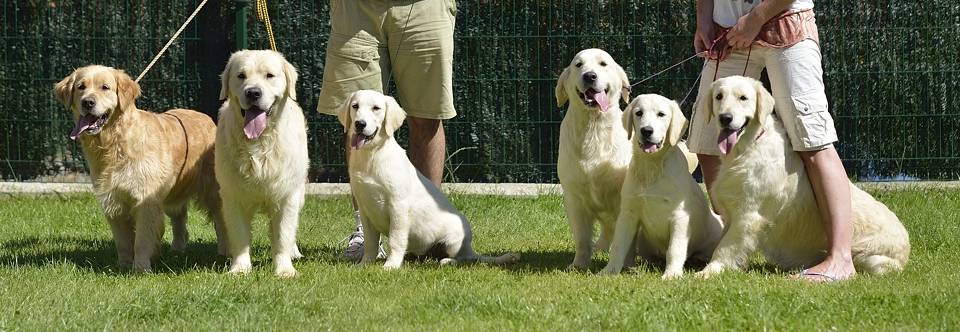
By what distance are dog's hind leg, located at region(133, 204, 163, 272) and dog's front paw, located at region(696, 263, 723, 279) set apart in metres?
2.84

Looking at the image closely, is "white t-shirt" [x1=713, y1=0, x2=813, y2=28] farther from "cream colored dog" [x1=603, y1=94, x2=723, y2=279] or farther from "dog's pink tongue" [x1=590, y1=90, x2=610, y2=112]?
"dog's pink tongue" [x1=590, y1=90, x2=610, y2=112]

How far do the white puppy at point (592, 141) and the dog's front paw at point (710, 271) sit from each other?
655 millimetres

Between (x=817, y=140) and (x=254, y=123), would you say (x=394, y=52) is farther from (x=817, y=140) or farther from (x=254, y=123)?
(x=817, y=140)

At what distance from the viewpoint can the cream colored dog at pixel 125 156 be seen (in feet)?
20.3

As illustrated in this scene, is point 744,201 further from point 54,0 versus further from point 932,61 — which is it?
point 54,0

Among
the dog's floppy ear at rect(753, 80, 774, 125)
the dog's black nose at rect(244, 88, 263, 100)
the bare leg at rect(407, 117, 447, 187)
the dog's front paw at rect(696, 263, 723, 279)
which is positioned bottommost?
the dog's front paw at rect(696, 263, 723, 279)

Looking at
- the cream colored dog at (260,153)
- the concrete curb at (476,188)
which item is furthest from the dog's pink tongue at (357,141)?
the concrete curb at (476,188)

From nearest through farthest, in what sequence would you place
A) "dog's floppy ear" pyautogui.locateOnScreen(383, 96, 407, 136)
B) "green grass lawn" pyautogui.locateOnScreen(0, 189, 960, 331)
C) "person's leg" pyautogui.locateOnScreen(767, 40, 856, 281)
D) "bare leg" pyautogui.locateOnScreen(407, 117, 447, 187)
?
"green grass lawn" pyautogui.locateOnScreen(0, 189, 960, 331), "person's leg" pyautogui.locateOnScreen(767, 40, 856, 281), "dog's floppy ear" pyautogui.locateOnScreen(383, 96, 407, 136), "bare leg" pyautogui.locateOnScreen(407, 117, 447, 187)

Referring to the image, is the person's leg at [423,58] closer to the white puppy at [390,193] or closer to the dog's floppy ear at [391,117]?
the white puppy at [390,193]

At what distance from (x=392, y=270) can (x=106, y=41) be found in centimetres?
498

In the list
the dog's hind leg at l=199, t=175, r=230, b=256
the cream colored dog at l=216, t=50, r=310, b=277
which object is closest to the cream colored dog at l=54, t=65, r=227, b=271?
the dog's hind leg at l=199, t=175, r=230, b=256

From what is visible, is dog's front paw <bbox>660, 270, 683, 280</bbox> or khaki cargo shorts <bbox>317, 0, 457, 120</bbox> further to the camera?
khaki cargo shorts <bbox>317, 0, 457, 120</bbox>

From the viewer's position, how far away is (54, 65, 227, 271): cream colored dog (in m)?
6.18

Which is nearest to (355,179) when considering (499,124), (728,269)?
(728,269)
